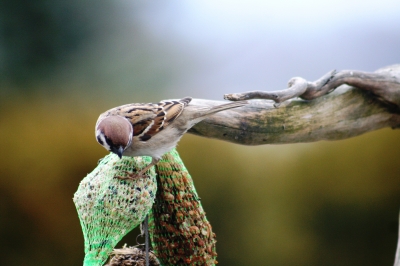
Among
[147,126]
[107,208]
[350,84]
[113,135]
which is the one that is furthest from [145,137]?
[350,84]

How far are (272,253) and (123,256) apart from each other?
4.91 ft

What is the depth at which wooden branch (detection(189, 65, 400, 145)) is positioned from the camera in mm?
1892

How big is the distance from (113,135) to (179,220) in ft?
1.48

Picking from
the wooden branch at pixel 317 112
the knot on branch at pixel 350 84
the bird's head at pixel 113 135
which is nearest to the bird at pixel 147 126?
the bird's head at pixel 113 135

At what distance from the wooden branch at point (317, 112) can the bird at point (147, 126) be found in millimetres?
144

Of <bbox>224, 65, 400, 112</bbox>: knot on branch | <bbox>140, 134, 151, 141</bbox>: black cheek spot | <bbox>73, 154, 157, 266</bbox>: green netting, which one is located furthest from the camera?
<bbox>224, 65, 400, 112</bbox>: knot on branch

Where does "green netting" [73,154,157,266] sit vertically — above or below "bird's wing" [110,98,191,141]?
below

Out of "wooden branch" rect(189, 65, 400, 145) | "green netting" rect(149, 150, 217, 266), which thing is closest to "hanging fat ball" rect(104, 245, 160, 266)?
"green netting" rect(149, 150, 217, 266)

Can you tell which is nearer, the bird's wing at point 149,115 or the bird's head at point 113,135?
the bird's head at point 113,135

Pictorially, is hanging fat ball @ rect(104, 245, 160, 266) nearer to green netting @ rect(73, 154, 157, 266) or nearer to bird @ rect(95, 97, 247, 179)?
green netting @ rect(73, 154, 157, 266)

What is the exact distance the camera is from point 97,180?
1.49 metres

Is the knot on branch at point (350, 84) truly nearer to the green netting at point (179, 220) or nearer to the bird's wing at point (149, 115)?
the bird's wing at point (149, 115)

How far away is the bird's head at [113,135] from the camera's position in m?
1.41

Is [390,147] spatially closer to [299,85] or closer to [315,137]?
[315,137]
